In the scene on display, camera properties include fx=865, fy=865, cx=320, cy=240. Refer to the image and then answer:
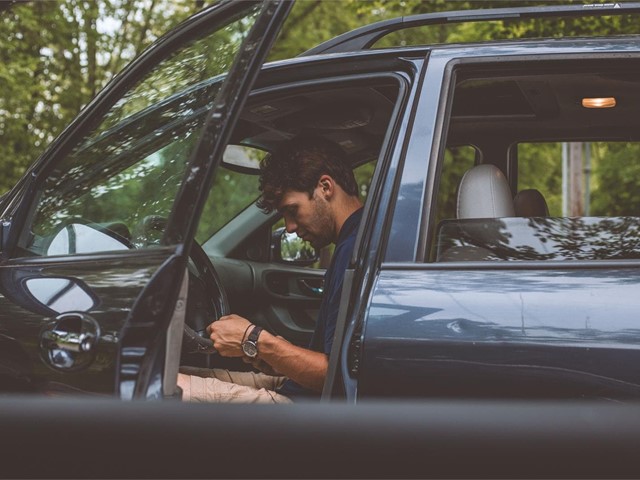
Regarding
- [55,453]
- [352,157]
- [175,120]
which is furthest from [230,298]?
[55,453]

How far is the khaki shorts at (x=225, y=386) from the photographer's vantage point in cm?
267

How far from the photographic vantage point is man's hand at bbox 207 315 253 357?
2512 millimetres

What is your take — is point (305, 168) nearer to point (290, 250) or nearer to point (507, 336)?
point (507, 336)

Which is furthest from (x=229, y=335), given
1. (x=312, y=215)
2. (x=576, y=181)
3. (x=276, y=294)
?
(x=576, y=181)

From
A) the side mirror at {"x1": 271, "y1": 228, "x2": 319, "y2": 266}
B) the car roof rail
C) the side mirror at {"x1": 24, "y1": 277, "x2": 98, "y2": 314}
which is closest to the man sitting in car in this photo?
the car roof rail

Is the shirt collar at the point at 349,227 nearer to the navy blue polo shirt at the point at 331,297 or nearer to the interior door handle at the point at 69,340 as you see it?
the navy blue polo shirt at the point at 331,297

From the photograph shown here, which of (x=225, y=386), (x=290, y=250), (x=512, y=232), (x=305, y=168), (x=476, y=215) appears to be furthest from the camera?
(x=290, y=250)

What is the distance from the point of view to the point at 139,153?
2.07 meters

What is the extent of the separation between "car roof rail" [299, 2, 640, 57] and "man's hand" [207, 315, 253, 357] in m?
0.81

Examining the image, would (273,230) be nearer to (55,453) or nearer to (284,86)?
(284,86)

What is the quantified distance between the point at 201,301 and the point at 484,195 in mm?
1047

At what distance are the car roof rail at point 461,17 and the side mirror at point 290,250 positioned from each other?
65.3 inches

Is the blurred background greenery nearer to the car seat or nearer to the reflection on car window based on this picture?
the car seat

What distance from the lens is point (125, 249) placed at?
182 cm
